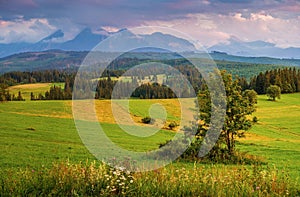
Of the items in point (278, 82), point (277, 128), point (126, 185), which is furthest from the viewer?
point (278, 82)

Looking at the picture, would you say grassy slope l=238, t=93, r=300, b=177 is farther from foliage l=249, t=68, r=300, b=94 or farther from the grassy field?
foliage l=249, t=68, r=300, b=94

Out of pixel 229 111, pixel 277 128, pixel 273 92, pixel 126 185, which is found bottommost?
pixel 277 128

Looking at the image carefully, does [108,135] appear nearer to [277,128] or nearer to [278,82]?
[277,128]

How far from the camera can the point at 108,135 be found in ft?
159

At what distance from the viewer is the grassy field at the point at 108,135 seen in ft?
85.8

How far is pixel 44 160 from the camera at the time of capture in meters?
25.7

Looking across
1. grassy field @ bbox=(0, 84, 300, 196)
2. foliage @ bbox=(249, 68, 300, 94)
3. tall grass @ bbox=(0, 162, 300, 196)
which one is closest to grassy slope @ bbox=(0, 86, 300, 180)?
grassy field @ bbox=(0, 84, 300, 196)

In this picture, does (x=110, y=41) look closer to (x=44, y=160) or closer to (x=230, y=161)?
(x=44, y=160)

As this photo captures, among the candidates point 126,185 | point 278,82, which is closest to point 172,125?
point 126,185

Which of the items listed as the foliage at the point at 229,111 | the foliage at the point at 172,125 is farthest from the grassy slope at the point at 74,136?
the foliage at the point at 229,111

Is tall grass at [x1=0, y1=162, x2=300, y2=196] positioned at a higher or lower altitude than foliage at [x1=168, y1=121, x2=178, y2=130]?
higher

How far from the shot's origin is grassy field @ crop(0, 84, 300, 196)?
2614cm

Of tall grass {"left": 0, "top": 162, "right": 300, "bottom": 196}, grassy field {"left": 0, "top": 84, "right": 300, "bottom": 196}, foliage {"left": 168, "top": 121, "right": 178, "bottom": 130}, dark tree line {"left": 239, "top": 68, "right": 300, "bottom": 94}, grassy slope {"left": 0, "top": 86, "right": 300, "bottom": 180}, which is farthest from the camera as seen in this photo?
dark tree line {"left": 239, "top": 68, "right": 300, "bottom": 94}

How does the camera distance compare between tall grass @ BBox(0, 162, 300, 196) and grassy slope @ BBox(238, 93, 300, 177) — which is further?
grassy slope @ BBox(238, 93, 300, 177)
